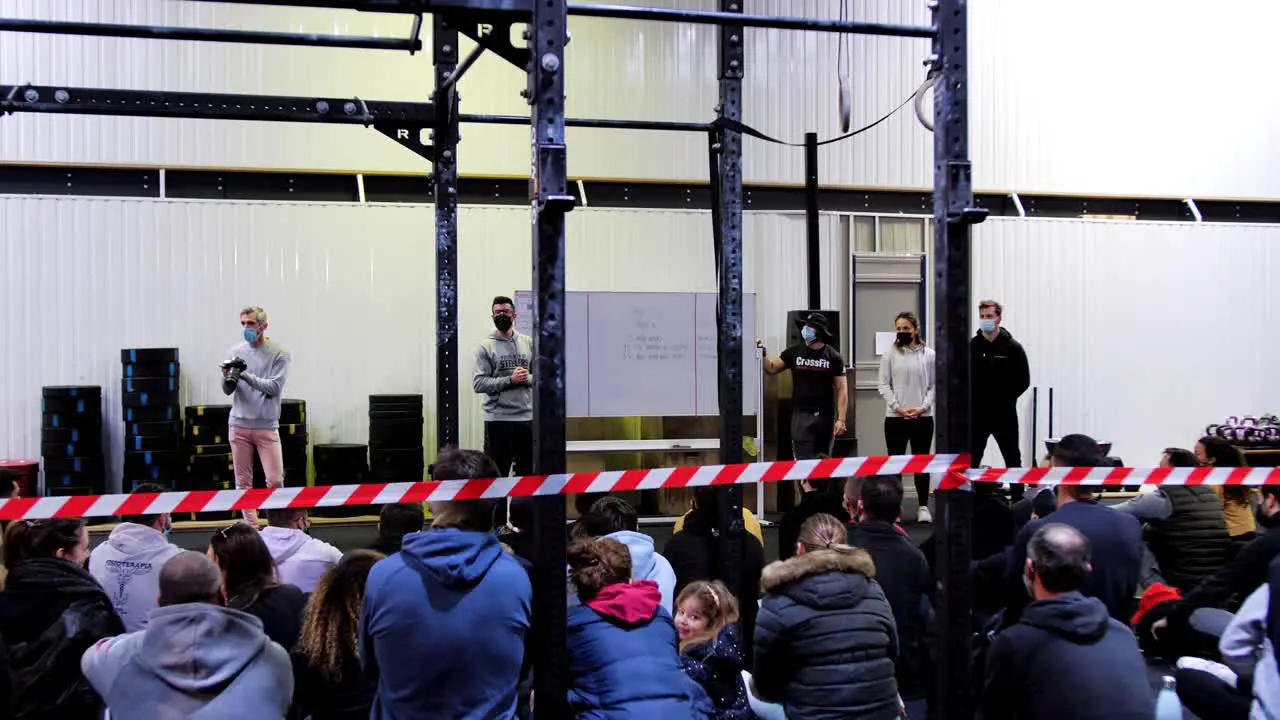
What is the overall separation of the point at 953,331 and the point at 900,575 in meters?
1.02

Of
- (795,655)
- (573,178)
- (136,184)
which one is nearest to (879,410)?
(573,178)

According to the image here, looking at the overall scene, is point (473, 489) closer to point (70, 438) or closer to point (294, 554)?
point (294, 554)

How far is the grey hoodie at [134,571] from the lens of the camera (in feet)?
14.2

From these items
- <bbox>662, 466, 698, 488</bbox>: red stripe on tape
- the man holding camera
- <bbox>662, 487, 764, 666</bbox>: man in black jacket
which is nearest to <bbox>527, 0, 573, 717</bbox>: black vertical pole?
<bbox>662, 466, 698, 488</bbox>: red stripe on tape

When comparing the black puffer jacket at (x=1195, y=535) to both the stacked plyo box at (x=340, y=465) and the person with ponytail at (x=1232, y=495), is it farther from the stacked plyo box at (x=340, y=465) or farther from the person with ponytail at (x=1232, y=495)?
the stacked plyo box at (x=340, y=465)

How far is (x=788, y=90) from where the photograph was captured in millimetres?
11469

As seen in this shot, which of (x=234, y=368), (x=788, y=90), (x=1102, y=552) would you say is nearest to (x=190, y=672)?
(x=1102, y=552)

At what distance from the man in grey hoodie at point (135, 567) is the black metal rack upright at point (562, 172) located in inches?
69.6

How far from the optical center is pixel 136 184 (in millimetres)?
10211

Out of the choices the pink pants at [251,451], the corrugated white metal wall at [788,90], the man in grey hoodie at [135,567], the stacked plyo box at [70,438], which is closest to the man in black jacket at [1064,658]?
the man in grey hoodie at [135,567]

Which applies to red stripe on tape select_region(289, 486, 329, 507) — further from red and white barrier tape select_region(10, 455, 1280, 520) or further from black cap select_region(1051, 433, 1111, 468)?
black cap select_region(1051, 433, 1111, 468)

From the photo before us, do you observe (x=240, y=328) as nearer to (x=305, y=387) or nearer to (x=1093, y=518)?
(x=305, y=387)

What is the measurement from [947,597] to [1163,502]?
6.47 ft

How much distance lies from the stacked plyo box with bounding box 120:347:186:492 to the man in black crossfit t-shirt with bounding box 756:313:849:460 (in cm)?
547
